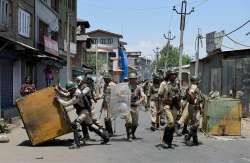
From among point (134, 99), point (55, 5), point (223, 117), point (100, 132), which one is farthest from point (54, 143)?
point (55, 5)

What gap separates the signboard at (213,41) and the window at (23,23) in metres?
12.0

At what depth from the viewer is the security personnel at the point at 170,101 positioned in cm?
1384

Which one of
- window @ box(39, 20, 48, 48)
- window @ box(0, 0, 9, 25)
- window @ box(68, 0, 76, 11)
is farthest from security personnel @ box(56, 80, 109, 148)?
window @ box(68, 0, 76, 11)

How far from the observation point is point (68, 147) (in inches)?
547

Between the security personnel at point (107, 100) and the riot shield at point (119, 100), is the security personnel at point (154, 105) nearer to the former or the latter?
the security personnel at point (107, 100)

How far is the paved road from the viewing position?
1174cm

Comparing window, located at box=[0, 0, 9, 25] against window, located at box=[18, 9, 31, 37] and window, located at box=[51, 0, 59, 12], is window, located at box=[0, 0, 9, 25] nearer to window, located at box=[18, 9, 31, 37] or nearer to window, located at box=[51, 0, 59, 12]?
window, located at box=[18, 9, 31, 37]

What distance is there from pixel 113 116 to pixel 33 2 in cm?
1734

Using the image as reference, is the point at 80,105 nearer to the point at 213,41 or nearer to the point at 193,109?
the point at 193,109

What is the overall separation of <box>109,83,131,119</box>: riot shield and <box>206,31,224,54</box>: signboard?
67.5ft

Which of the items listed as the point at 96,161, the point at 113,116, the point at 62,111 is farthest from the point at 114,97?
the point at 96,161

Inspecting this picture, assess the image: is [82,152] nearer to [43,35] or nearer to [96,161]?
[96,161]

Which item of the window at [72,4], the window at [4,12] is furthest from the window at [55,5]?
the window at [4,12]

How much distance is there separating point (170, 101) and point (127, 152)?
6.72ft
